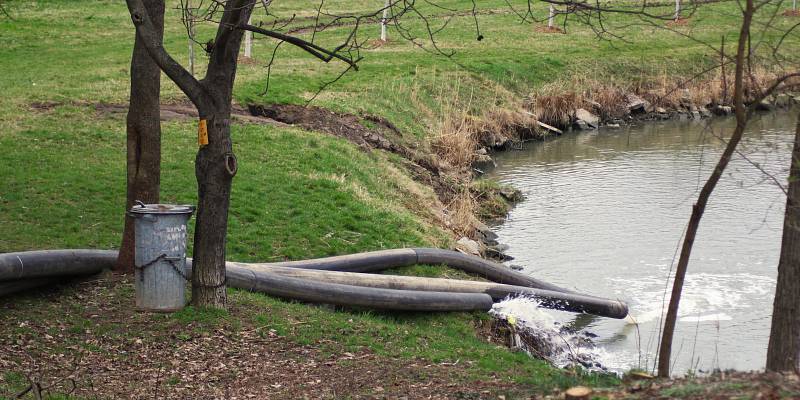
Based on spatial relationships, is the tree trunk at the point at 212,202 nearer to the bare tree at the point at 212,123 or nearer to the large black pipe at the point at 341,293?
the bare tree at the point at 212,123

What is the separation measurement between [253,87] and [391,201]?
7.10 m

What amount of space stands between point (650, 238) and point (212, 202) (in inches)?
421

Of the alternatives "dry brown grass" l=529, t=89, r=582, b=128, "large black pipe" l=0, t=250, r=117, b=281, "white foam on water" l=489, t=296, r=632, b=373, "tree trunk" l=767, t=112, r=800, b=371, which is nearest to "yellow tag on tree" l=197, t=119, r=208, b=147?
"large black pipe" l=0, t=250, r=117, b=281

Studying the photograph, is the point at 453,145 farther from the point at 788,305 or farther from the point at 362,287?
the point at 788,305

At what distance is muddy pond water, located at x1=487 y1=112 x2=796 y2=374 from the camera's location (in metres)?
12.6

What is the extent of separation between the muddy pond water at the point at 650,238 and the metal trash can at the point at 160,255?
4637 millimetres

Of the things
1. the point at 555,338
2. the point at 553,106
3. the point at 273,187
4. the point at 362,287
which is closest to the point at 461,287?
the point at 555,338

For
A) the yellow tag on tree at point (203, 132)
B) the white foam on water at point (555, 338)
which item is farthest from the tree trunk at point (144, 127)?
the white foam on water at point (555, 338)

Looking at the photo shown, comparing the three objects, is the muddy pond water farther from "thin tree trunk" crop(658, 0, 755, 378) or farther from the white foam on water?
"thin tree trunk" crop(658, 0, 755, 378)

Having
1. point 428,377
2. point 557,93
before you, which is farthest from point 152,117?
point 557,93

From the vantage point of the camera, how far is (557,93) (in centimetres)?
3008

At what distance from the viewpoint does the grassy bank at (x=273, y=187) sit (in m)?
8.80

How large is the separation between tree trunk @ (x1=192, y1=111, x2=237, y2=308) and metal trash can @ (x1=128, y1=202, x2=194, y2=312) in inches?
7.3

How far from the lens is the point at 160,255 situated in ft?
30.2
